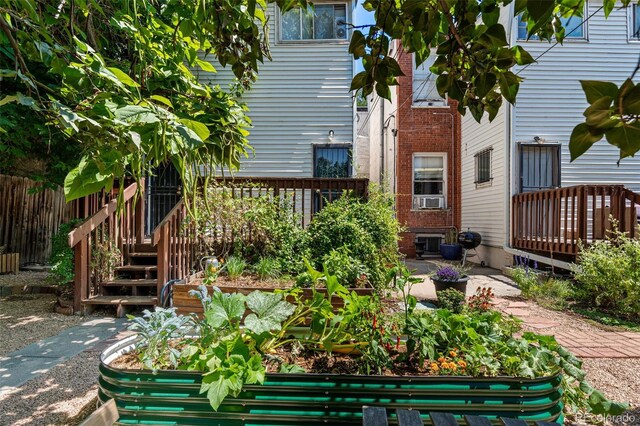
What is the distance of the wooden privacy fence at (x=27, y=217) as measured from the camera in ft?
26.0

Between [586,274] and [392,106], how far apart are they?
342 inches

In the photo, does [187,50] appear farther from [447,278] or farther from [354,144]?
[354,144]

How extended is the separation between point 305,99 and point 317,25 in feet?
5.96

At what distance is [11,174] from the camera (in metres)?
8.02

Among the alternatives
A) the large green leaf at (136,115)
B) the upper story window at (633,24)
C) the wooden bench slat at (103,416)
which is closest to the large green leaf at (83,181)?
the large green leaf at (136,115)

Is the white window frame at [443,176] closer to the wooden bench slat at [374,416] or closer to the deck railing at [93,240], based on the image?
the deck railing at [93,240]

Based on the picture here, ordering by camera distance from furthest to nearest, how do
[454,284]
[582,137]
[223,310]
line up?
[454,284]
[223,310]
[582,137]

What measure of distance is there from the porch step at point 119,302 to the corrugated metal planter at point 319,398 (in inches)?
141

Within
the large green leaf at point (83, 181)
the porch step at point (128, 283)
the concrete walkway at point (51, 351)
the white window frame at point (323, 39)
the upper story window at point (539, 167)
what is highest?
the white window frame at point (323, 39)

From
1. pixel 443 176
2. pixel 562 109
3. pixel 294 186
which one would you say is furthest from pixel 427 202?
pixel 294 186

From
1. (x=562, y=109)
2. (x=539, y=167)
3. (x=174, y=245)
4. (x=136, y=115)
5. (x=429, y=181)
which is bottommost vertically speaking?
(x=174, y=245)

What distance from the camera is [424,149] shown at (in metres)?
11.3

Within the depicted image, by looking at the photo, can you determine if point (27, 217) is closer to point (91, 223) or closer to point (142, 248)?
point (142, 248)

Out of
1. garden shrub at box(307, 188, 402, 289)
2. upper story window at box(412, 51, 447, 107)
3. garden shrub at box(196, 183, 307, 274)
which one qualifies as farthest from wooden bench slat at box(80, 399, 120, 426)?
upper story window at box(412, 51, 447, 107)
